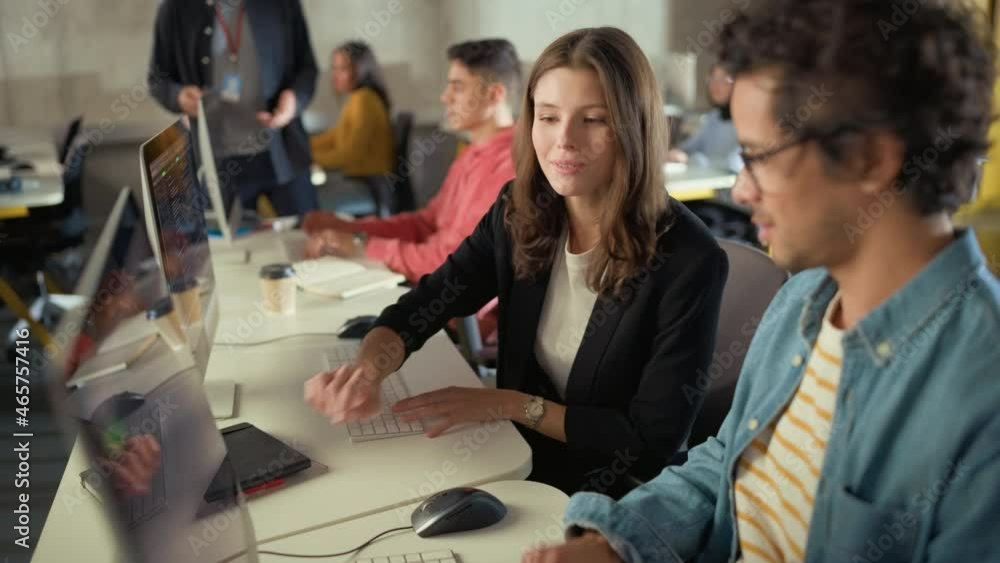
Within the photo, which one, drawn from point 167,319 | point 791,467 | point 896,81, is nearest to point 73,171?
point 167,319

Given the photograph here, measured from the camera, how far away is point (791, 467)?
1008mm

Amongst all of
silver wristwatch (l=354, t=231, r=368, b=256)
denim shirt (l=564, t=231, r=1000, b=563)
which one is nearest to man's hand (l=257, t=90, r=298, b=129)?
silver wristwatch (l=354, t=231, r=368, b=256)

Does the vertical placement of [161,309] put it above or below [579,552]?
above

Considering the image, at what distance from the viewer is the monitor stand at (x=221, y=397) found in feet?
5.03

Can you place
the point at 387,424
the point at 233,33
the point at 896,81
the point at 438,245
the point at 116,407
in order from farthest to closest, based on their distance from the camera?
1. the point at 233,33
2. the point at 438,245
3. the point at 387,424
4. the point at 116,407
5. the point at 896,81

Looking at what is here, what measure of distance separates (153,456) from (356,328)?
103 cm

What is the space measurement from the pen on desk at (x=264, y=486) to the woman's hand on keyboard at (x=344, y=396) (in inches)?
6.8

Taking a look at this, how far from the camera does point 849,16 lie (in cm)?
80

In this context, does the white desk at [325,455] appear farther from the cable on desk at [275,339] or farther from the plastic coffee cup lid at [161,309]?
the plastic coffee cup lid at [161,309]

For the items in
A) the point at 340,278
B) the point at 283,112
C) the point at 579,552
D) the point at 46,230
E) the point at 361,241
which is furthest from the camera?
the point at 46,230

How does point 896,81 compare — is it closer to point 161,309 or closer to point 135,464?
point 135,464

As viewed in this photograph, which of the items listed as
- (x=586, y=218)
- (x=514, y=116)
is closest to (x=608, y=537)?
(x=586, y=218)

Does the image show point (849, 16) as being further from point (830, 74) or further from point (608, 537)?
point (608, 537)

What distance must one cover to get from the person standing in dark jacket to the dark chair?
99cm
